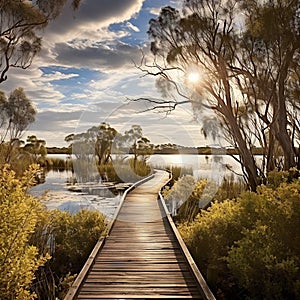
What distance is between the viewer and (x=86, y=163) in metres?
23.8

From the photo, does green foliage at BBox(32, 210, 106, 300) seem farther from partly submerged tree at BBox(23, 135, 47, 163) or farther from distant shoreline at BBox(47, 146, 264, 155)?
partly submerged tree at BBox(23, 135, 47, 163)

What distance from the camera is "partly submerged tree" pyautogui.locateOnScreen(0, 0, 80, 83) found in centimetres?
1152

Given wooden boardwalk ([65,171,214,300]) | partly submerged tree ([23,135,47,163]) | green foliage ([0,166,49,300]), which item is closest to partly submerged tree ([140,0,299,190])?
wooden boardwalk ([65,171,214,300])

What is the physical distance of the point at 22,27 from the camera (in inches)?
486

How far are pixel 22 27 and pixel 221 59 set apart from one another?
6.27 metres

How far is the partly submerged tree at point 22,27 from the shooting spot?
11.5m

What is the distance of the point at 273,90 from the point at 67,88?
591 centimetres

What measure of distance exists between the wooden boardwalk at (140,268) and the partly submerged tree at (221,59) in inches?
168

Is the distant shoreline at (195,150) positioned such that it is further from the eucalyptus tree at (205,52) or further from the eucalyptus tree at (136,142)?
the eucalyptus tree at (205,52)

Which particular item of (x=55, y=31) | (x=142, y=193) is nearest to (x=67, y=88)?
(x=55, y=31)

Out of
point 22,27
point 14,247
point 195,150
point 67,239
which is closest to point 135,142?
point 195,150

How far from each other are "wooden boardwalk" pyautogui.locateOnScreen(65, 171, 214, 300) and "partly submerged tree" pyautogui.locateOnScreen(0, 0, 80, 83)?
7.25m

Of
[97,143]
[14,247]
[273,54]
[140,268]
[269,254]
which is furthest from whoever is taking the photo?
[97,143]

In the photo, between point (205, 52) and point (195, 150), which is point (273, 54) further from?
point (195, 150)
